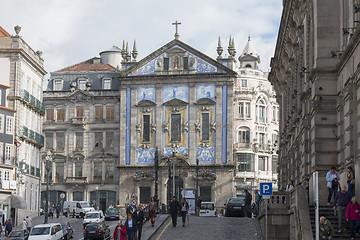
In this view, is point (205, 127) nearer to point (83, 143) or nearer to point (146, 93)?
point (146, 93)

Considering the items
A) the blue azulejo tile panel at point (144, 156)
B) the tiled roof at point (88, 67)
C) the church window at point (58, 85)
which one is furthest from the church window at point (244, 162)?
the church window at point (58, 85)

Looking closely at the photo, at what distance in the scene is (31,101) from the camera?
71188 millimetres

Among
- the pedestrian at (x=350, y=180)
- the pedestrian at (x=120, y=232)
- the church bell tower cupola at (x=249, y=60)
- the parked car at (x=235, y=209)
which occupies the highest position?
the church bell tower cupola at (x=249, y=60)

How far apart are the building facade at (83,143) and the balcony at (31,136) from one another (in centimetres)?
1585

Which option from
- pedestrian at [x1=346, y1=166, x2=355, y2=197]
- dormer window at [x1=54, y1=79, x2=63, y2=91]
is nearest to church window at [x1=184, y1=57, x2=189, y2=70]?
dormer window at [x1=54, y1=79, x2=63, y2=91]

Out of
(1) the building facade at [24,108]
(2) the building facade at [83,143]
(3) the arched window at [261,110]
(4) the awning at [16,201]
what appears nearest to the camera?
(4) the awning at [16,201]

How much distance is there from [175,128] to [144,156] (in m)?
4.60

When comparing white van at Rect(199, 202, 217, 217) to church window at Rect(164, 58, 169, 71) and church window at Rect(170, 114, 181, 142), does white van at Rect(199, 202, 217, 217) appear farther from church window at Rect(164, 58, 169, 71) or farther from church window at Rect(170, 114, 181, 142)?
church window at Rect(164, 58, 169, 71)

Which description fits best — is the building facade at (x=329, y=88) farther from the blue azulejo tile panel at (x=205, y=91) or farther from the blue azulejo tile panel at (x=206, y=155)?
the blue azulejo tile panel at (x=205, y=91)

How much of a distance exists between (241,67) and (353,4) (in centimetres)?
8201

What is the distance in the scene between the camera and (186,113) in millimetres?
86688

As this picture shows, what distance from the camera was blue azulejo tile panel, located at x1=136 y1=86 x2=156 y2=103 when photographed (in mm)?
87625

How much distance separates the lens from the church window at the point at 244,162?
322 ft

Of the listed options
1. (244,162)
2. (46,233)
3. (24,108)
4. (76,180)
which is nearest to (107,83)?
(76,180)
